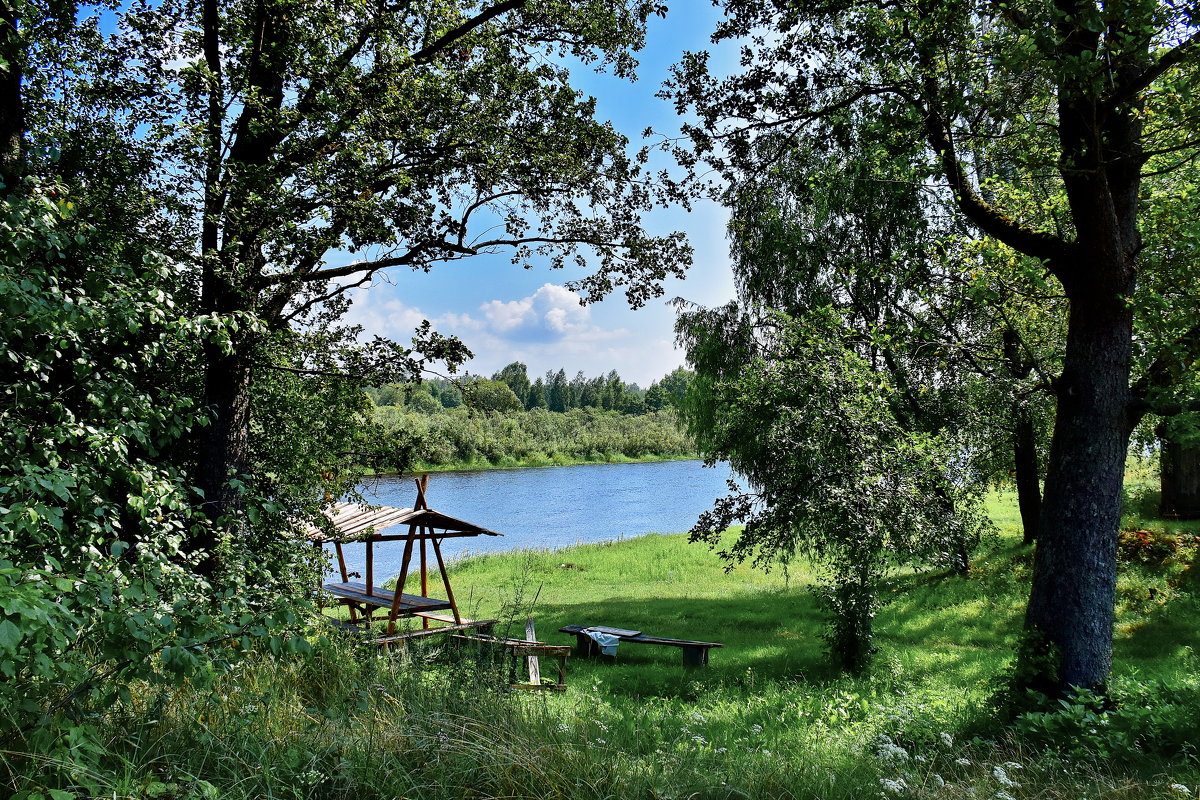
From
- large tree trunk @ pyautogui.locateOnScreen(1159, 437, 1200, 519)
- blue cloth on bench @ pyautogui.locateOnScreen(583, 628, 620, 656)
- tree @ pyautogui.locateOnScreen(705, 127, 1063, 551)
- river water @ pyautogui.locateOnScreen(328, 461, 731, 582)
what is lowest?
river water @ pyautogui.locateOnScreen(328, 461, 731, 582)

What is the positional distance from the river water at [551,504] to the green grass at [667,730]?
29.4ft

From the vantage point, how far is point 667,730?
6.23 meters

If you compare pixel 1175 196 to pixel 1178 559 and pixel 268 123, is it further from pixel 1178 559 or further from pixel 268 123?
pixel 268 123

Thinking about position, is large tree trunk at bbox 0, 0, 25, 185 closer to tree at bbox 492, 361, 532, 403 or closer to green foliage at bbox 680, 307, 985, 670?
green foliage at bbox 680, 307, 985, 670

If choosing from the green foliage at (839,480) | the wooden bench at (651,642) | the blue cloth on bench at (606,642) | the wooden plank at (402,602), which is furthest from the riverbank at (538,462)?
the wooden plank at (402,602)

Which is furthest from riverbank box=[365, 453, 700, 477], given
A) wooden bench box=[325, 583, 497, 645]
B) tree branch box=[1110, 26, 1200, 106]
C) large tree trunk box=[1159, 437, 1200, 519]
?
tree branch box=[1110, 26, 1200, 106]

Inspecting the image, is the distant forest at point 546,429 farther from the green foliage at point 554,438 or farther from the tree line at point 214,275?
the tree line at point 214,275

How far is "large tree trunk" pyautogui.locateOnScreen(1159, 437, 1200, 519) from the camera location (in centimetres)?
1435

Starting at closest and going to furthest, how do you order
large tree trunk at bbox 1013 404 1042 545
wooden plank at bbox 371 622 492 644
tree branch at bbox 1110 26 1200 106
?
tree branch at bbox 1110 26 1200 106 → wooden plank at bbox 371 622 492 644 → large tree trunk at bbox 1013 404 1042 545

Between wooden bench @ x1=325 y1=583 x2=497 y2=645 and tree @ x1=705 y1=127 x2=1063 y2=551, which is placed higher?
tree @ x1=705 y1=127 x2=1063 y2=551

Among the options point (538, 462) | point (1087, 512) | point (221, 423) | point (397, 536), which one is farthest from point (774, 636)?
point (538, 462)

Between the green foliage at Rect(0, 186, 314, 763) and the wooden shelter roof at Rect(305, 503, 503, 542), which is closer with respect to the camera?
the green foliage at Rect(0, 186, 314, 763)

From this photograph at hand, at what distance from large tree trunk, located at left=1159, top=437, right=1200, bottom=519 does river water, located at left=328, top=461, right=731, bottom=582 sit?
999cm

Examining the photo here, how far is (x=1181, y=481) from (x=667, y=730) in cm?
1440
